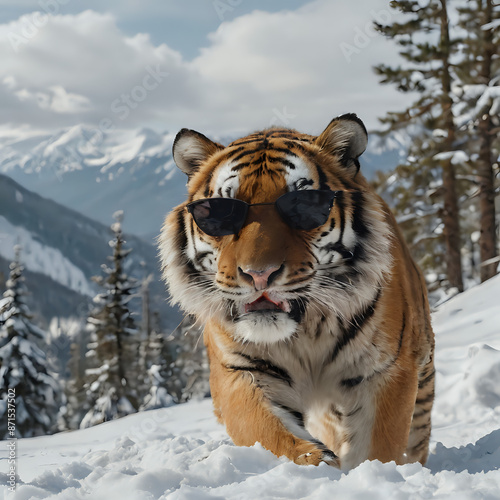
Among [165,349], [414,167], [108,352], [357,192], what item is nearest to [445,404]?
[357,192]

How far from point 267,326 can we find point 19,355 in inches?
557

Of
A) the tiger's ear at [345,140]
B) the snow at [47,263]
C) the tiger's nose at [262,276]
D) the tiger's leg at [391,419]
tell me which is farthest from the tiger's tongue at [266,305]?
the snow at [47,263]

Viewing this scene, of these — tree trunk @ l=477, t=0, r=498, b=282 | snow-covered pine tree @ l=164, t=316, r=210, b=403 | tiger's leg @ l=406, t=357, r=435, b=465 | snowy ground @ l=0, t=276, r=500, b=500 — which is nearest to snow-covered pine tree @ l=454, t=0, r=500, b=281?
tree trunk @ l=477, t=0, r=498, b=282

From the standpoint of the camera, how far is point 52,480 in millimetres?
2537

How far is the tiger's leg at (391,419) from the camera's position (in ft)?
9.78

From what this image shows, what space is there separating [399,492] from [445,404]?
396 centimetres

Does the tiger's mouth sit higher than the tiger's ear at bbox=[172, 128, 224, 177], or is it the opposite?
the tiger's ear at bbox=[172, 128, 224, 177]

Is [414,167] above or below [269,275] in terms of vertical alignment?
above

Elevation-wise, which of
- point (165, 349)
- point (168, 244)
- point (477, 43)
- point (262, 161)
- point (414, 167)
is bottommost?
point (165, 349)

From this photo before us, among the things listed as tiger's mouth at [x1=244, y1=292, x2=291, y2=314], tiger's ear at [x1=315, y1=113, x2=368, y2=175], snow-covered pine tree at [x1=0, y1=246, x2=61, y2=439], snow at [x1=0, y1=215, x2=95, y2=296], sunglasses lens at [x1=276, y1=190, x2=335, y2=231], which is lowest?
snow-covered pine tree at [x1=0, y1=246, x2=61, y2=439]

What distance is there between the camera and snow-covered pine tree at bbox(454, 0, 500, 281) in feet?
40.6

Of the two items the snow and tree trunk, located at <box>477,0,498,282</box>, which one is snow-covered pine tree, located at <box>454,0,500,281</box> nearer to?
tree trunk, located at <box>477,0,498,282</box>

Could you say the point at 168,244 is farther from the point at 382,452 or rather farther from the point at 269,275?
the point at 382,452

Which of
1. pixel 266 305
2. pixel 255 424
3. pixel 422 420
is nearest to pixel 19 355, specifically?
pixel 422 420
